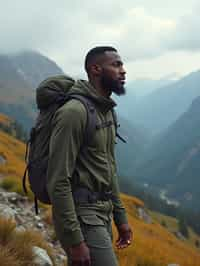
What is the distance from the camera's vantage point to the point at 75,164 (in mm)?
4066

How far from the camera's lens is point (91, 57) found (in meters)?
4.46

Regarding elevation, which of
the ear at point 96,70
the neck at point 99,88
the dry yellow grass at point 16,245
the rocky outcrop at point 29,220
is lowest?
the rocky outcrop at point 29,220

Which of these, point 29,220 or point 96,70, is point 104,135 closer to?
point 96,70

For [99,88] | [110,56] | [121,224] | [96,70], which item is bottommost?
[121,224]

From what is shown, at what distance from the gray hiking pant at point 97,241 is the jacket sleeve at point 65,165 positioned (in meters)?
0.21

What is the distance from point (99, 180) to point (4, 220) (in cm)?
335

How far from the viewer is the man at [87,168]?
3803 mm

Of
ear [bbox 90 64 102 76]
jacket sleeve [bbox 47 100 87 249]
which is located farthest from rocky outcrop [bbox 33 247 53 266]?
ear [bbox 90 64 102 76]

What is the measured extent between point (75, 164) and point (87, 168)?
0.13 metres

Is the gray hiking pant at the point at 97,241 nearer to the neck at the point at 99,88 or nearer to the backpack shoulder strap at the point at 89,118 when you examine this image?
the backpack shoulder strap at the point at 89,118

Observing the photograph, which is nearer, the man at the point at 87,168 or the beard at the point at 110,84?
the man at the point at 87,168

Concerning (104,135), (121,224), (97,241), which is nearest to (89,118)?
(104,135)

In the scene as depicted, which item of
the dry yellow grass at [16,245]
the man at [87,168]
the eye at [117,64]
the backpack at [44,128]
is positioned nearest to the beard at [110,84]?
the man at [87,168]

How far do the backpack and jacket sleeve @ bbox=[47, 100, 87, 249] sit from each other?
6.5 inches
